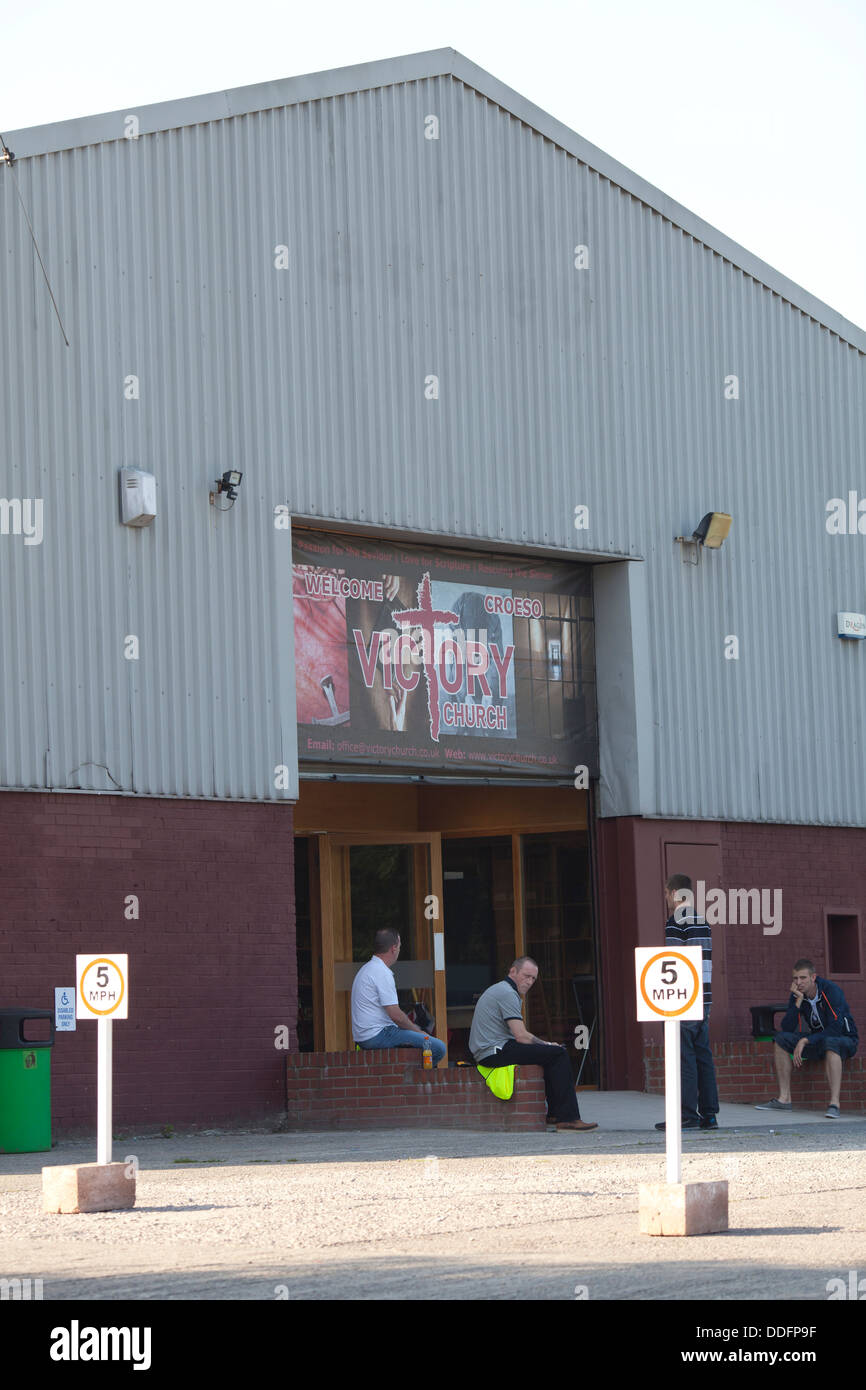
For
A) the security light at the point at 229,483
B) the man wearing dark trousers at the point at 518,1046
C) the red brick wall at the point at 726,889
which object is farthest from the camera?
the red brick wall at the point at 726,889

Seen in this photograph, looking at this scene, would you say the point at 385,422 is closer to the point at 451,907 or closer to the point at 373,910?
the point at 373,910

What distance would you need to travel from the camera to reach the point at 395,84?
58.0 ft

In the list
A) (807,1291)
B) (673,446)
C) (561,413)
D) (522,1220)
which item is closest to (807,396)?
(673,446)

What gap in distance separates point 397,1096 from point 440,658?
15.0 ft

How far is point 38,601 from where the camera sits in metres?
14.6

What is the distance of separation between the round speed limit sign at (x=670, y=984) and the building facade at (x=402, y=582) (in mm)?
7042

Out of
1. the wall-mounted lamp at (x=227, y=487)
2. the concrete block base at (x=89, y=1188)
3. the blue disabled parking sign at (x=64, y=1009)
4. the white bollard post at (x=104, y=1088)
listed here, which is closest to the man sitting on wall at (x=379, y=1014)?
the blue disabled parking sign at (x=64, y=1009)

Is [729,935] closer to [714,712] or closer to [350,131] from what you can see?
[714,712]

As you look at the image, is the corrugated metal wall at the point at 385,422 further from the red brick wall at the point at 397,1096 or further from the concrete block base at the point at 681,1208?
the concrete block base at the point at 681,1208

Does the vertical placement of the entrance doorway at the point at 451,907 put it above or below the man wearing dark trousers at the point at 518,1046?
above

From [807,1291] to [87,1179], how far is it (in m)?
3.97

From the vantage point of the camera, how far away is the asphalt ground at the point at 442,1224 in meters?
6.76

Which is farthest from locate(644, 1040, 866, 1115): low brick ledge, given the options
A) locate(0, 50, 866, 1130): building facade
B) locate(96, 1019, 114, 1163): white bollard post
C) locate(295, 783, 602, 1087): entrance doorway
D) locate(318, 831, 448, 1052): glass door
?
locate(96, 1019, 114, 1163): white bollard post

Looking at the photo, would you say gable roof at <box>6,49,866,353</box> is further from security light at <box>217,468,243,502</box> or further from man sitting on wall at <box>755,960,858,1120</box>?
man sitting on wall at <box>755,960,858,1120</box>
